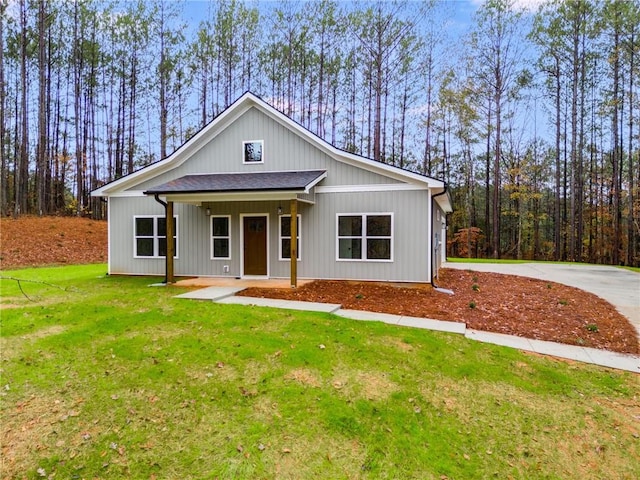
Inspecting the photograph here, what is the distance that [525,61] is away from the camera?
24.6 metres

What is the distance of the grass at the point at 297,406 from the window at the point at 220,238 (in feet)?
18.4

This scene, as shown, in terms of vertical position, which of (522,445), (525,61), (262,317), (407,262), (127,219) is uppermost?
(525,61)

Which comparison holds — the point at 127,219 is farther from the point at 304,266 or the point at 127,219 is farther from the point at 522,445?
the point at 522,445

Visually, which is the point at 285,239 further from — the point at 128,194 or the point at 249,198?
the point at 128,194

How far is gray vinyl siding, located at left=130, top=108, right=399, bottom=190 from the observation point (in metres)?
10.9

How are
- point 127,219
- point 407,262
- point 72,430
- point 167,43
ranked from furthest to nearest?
point 167,43, point 127,219, point 407,262, point 72,430

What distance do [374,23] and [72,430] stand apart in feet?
76.4

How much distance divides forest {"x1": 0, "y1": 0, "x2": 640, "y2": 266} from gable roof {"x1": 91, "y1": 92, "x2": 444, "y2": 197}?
1181cm

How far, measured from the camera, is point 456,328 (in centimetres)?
650

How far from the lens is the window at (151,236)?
1190 cm

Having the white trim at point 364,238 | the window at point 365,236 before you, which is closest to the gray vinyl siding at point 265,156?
the white trim at point 364,238

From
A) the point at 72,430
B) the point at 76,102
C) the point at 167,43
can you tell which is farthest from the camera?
the point at 76,102

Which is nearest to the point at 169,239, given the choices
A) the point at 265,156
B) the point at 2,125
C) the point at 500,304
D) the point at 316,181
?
the point at 265,156

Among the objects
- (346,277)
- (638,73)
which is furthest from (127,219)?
(638,73)
